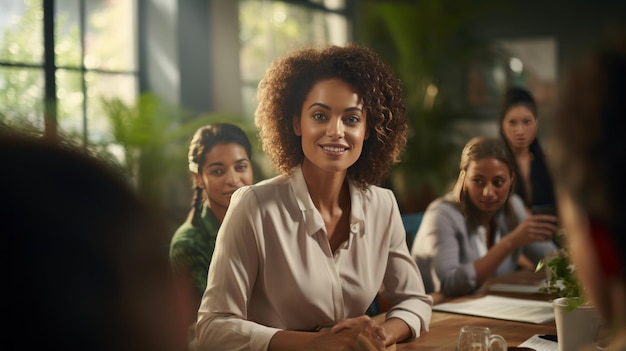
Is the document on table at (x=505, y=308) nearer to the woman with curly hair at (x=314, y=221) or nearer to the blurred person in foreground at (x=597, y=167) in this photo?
the woman with curly hair at (x=314, y=221)

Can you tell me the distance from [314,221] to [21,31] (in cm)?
368

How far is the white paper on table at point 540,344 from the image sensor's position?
5.98 ft

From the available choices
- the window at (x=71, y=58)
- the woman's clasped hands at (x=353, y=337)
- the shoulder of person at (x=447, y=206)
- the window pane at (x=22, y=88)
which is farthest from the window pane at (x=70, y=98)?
the woman's clasped hands at (x=353, y=337)

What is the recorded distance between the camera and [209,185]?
6.05ft

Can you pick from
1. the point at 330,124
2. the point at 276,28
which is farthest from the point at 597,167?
the point at 276,28

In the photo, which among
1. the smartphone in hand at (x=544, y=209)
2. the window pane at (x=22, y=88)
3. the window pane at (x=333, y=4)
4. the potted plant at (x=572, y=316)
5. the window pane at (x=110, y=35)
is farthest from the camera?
the window pane at (x=333, y=4)

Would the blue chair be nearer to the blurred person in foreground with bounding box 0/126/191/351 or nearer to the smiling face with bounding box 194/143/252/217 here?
the smiling face with bounding box 194/143/252/217

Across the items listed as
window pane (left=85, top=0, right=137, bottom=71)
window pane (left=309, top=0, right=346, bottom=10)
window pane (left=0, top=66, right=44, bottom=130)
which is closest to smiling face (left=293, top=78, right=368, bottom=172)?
window pane (left=0, top=66, right=44, bottom=130)

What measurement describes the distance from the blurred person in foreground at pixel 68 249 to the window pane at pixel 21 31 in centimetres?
457

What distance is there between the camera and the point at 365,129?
183cm

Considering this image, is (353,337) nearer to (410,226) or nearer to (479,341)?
(479,341)

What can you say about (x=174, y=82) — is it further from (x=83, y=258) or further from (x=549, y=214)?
(x=83, y=258)

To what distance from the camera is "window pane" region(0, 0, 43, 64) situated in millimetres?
4723

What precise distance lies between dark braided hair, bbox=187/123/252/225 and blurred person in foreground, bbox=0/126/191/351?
1295mm
